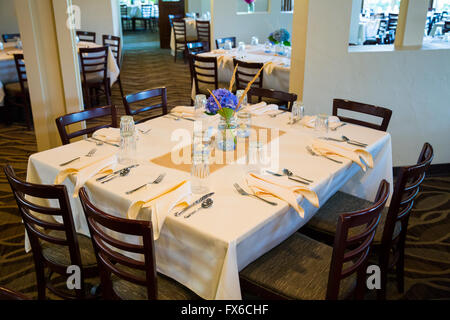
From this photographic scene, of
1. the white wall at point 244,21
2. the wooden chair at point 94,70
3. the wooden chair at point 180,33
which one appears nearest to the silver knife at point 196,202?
the wooden chair at point 94,70

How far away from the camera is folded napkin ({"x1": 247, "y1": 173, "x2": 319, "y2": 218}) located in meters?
1.83

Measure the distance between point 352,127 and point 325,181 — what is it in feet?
2.89

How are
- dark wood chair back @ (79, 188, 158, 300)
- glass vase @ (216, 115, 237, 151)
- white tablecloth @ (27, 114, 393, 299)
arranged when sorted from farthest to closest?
glass vase @ (216, 115, 237, 151) → white tablecloth @ (27, 114, 393, 299) → dark wood chair back @ (79, 188, 158, 300)

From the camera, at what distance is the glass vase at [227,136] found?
7.75ft

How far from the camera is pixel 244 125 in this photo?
2.61 metres

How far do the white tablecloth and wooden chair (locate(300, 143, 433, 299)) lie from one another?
0.60 feet

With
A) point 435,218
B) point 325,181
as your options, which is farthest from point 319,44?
point 325,181

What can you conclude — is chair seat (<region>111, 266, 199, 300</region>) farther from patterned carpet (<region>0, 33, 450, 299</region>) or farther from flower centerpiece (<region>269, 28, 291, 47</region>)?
flower centerpiece (<region>269, 28, 291, 47</region>)

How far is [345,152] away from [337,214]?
1.15 ft

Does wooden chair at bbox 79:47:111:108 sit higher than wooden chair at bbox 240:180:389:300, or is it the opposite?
wooden chair at bbox 79:47:111:108

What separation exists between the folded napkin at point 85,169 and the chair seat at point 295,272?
0.87 metres

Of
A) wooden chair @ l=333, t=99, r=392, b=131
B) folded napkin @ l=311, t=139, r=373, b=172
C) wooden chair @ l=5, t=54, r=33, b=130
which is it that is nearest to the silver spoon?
folded napkin @ l=311, t=139, r=373, b=172

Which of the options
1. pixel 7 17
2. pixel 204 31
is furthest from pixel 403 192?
pixel 204 31
